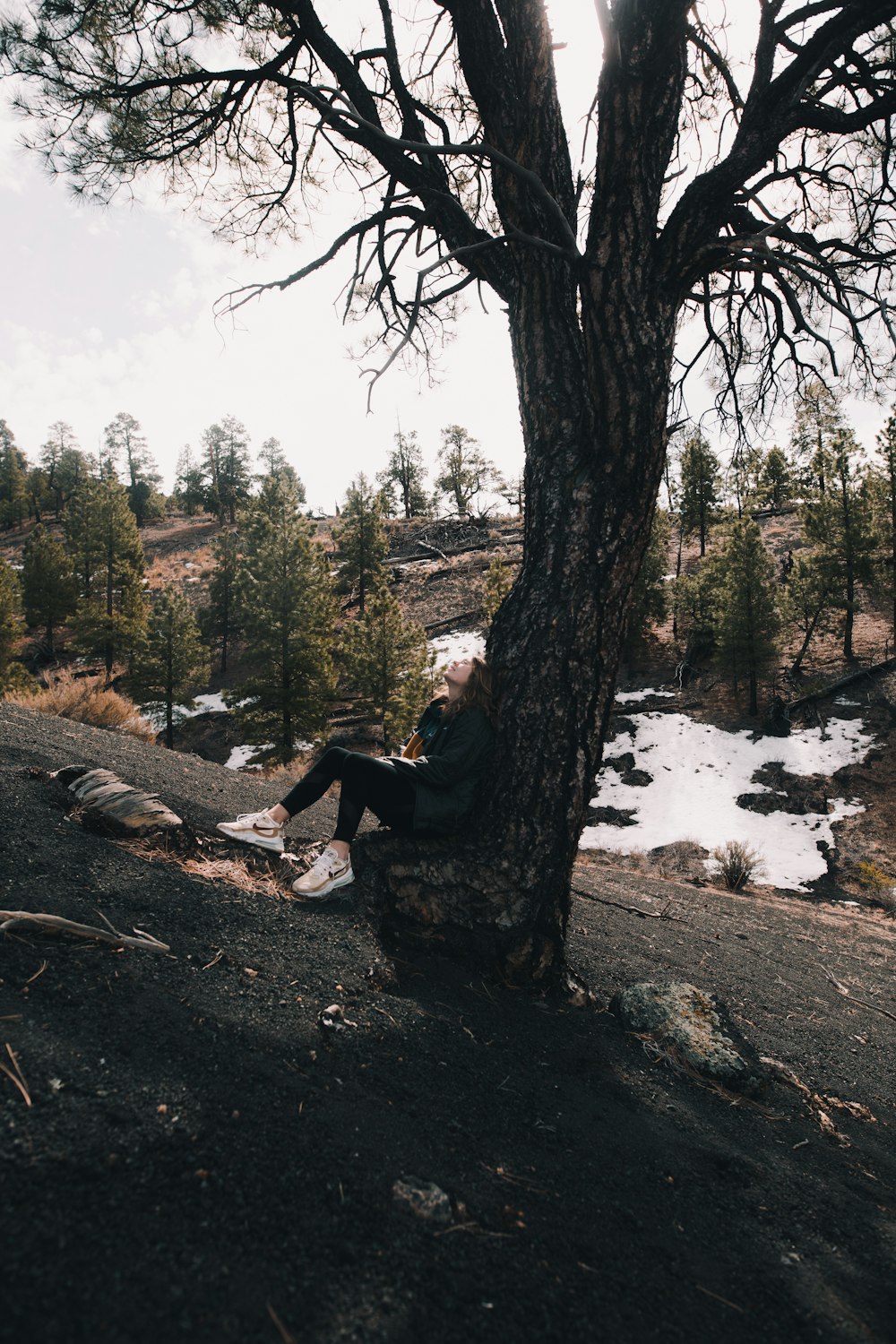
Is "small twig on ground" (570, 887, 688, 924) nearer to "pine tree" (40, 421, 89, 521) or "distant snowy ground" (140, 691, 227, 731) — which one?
"distant snowy ground" (140, 691, 227, 731)

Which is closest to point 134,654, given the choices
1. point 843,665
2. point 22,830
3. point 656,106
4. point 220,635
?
point 220,635

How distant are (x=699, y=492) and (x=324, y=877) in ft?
111

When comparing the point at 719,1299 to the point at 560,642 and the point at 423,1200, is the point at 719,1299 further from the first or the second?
the point at 560,642

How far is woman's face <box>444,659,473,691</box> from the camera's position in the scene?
3205 millimetres

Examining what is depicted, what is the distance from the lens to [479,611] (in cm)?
2850

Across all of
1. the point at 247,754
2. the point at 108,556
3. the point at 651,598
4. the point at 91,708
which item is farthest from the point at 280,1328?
the point at 108,556

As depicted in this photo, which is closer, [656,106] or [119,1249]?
[119,1249]

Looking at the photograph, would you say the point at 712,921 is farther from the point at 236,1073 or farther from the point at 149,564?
the point at 149,564

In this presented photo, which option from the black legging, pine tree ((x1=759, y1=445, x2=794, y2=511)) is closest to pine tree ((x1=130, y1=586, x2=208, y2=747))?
the black legging

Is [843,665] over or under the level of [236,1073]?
A: under

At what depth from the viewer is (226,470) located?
57219 mm

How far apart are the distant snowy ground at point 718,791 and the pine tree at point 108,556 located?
22.9 m

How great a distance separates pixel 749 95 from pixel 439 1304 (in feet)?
15.4

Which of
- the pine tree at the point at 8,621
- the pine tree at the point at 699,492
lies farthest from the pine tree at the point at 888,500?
the pine tree at the point at 8,621
